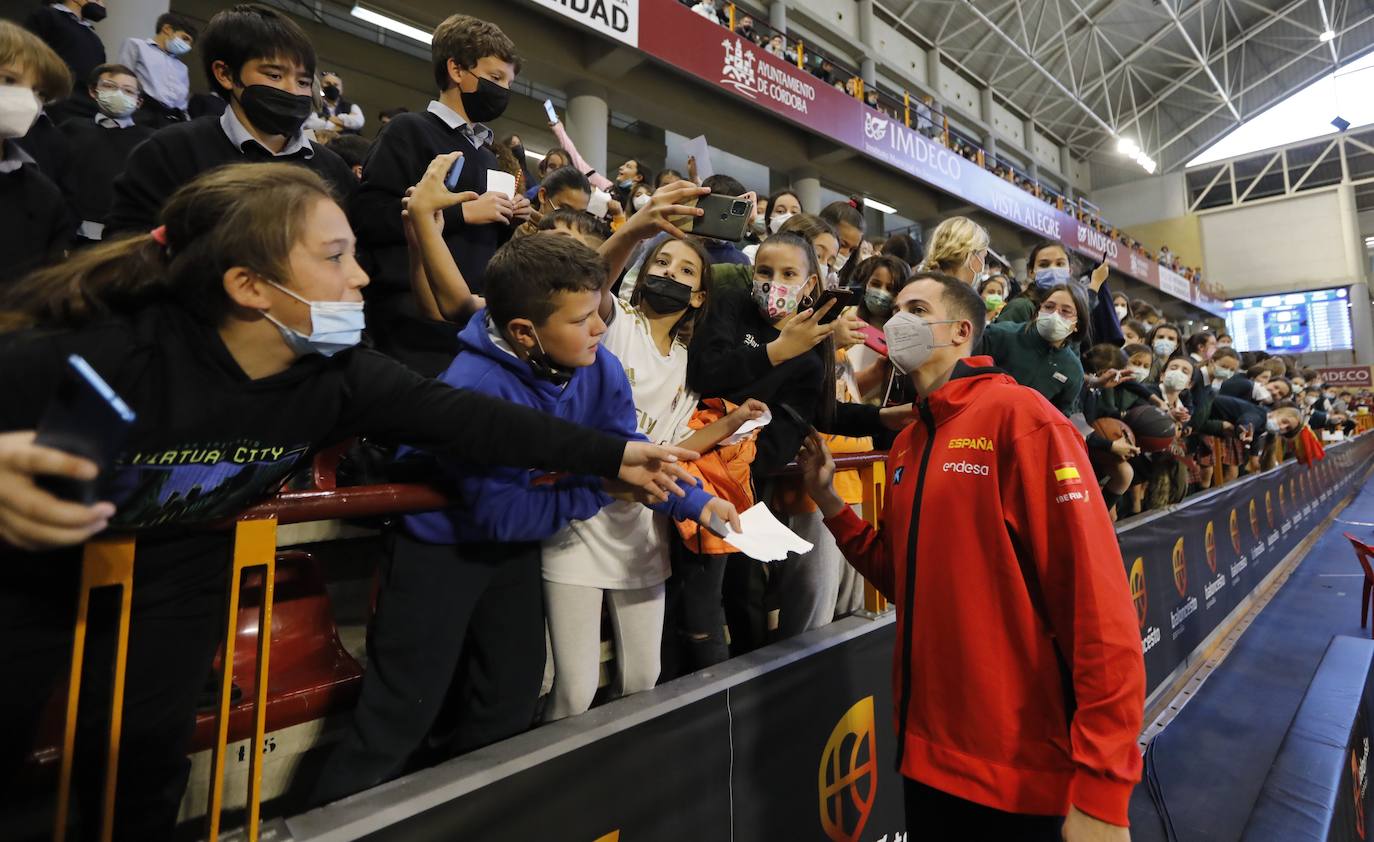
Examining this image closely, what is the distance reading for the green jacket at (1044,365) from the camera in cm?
321

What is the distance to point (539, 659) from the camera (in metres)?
1.51

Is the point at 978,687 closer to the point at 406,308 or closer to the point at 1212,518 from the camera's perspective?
the point at 406,308

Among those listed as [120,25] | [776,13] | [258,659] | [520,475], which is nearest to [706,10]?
[776,13]

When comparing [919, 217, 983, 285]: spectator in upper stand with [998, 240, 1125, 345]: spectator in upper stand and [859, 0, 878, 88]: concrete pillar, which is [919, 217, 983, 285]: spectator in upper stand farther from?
[859, 0, 878, 88]: concrete pillar

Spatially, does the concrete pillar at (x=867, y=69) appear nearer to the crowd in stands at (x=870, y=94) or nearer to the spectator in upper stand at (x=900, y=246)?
the crowd in stands at (x=870, y=94)

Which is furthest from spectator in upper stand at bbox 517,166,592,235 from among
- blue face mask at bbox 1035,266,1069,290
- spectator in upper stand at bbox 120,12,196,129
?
blue face mask at bbox 1035,266,1069,290

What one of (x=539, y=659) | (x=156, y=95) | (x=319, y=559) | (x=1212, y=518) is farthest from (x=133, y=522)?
(x=1212, y=518)

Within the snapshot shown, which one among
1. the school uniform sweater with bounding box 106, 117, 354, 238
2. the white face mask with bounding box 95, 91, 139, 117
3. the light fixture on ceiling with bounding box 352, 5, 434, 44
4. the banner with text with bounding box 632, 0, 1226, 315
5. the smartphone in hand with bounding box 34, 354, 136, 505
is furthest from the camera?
the banner with text with bounding box 632, 0, 1226, 315

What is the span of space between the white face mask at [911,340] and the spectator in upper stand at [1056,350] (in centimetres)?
161

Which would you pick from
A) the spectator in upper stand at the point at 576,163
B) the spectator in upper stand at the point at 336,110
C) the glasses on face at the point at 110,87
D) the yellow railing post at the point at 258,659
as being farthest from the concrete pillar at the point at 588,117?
the yellow railing post at the point at 258,659

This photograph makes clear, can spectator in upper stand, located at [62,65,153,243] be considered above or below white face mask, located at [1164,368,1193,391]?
above

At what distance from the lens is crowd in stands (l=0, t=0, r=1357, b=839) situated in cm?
95

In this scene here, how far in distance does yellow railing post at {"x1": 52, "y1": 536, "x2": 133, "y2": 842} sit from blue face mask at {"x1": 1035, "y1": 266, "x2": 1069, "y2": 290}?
401 cm

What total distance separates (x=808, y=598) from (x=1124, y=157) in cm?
3174
